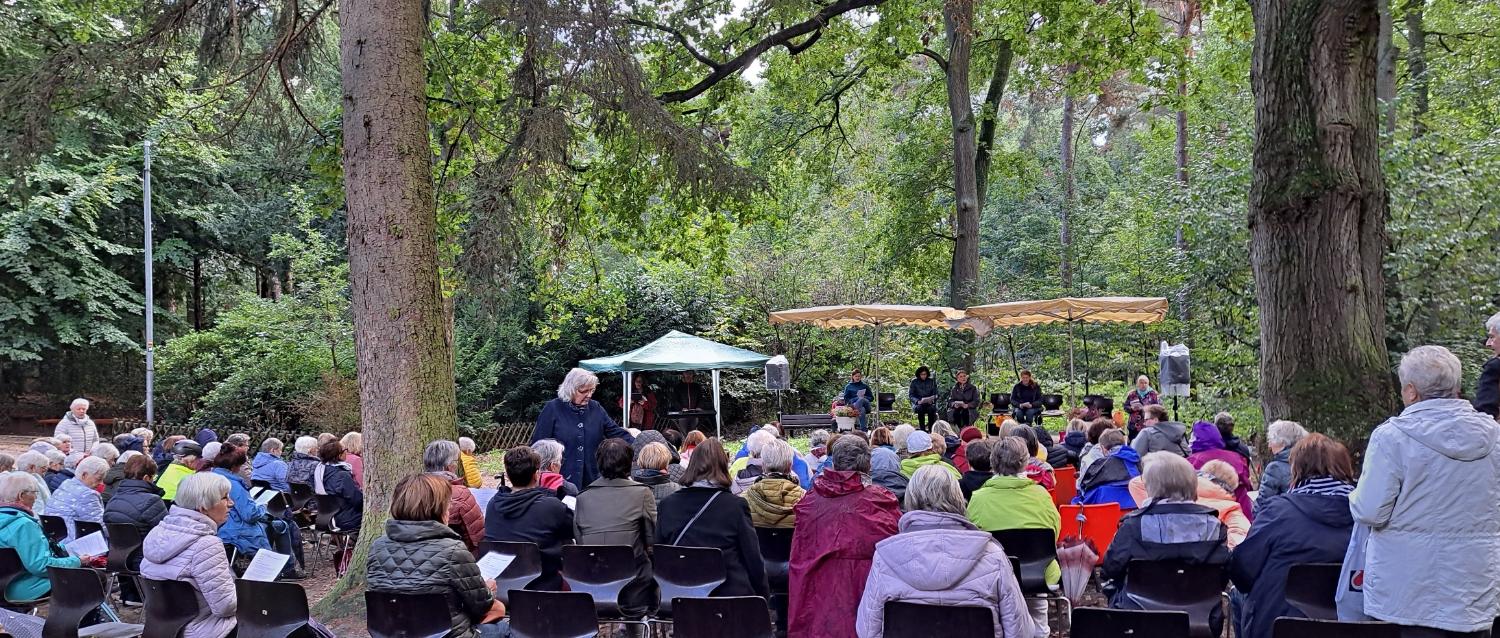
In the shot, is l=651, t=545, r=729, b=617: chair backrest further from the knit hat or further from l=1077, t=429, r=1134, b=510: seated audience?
l=1077, t=429, r=1134, b=510: seated audience

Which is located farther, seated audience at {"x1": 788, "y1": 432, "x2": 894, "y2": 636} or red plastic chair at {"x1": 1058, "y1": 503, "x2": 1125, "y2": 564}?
red plastic chair at {"x1": 1058, "y1": 503, "x2": 1125, "y2": 564}

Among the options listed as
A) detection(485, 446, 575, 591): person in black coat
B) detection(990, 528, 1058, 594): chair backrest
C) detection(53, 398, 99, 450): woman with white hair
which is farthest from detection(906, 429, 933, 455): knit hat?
detection(53, 398, 99, 450): woman with white hair

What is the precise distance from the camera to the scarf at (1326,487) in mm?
3953

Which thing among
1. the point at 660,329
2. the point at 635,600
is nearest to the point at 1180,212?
the point at 660,329

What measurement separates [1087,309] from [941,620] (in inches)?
464

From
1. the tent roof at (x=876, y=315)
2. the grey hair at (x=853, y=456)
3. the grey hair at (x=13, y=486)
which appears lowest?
the grey hair at (x=13, y=486)

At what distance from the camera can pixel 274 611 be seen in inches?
167

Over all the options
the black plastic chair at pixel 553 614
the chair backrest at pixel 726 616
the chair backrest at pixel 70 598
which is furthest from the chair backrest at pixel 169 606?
the chair backrest at pixel 726 616

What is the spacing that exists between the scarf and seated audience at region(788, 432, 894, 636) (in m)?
1.57

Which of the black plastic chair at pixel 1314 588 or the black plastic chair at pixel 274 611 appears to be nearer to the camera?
the black plastic chair at pixel 1314 588

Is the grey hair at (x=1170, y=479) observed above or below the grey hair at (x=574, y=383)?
below

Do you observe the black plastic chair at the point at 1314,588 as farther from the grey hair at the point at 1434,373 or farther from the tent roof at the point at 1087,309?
the tent roof at the point at 1087,309

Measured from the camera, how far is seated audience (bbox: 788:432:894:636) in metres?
4.09

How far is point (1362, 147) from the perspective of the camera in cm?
656
